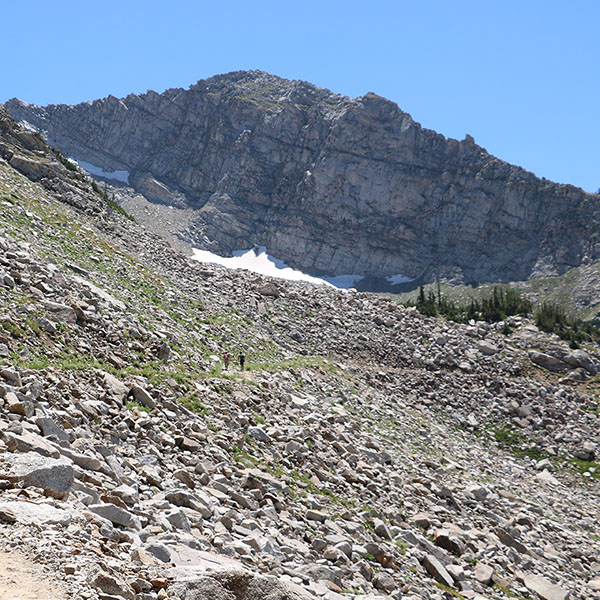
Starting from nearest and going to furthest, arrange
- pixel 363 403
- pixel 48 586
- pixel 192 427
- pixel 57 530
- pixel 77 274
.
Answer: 1. pixel 48 586
2. pixel 57 530
3. pixel 192 427
4. pixel 77 274
5. pixel 363 403

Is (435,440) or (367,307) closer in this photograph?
(435,440)

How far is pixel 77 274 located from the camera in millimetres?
30359

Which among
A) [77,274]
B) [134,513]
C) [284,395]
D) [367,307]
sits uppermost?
[367,307]

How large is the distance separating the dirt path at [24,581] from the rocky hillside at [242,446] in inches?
2.6

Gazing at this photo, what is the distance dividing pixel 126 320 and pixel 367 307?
3950cm

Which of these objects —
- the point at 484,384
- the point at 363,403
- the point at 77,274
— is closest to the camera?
the point at 77,274

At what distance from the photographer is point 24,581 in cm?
658

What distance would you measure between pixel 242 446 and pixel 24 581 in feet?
40.6

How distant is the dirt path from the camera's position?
636 cm

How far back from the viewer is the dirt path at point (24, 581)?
6.36 meters

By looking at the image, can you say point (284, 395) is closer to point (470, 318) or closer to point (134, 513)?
point (134, 513)

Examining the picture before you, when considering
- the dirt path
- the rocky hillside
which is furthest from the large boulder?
the dirt path

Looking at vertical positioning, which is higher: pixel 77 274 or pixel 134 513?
pixel 77 274

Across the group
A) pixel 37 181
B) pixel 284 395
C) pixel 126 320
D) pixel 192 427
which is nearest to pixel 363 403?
pixel 284 395
